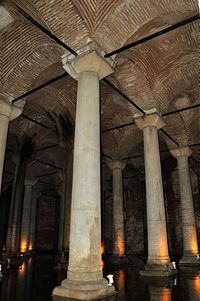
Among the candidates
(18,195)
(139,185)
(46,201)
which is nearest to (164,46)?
(18,195)

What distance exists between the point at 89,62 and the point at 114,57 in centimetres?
97

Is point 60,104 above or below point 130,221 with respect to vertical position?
above

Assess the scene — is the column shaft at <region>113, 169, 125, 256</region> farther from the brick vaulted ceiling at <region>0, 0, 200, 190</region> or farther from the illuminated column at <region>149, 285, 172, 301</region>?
the illuminated column at <region>149, 285, 172, 301</region>

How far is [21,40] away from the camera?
7.37 meters

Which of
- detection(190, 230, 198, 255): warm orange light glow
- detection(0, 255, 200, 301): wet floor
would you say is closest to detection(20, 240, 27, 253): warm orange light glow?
detection(0, 255, 200, 301): wet floor

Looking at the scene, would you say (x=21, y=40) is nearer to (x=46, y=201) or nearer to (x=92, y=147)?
(x=92, y=147)

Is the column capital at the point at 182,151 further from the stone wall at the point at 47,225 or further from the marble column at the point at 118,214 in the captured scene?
the stone wall at the point at 47,225

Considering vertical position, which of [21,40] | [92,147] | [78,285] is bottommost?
[78,285]

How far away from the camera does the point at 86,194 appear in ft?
15.8

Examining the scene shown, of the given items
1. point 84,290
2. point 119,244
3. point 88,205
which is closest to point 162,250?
point 88,205

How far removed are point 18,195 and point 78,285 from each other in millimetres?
7717

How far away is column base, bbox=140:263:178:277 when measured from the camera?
713cm

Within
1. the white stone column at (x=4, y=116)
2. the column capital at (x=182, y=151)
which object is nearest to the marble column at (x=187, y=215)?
the column capital at (x=182, y=151)

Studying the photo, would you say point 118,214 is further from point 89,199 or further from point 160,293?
point 89,199
